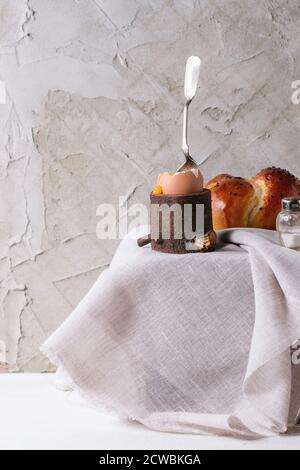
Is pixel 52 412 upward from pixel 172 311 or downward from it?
downward

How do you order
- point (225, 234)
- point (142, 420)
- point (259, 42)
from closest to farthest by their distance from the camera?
point (142, 420)
point (225, 234)
point (259, 42)

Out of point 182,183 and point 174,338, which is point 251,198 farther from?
point 174,338

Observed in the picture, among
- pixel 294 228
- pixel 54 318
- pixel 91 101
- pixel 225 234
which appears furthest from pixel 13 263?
pixel 294 228

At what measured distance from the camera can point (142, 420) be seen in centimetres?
96

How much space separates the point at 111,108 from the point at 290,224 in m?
0.57

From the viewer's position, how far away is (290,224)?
1002 mm

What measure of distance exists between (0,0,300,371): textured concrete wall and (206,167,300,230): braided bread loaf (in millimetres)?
332

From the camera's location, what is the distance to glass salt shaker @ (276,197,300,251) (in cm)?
100

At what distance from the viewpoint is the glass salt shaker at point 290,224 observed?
3.28ft

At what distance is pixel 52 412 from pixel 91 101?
639 millimetres

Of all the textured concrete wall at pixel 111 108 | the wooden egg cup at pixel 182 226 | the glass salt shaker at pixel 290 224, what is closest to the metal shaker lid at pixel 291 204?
the glass salt shaker at pixel 290 224

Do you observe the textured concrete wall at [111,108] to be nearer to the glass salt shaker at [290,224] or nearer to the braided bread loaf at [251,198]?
the braided bread loaf at [251,198]

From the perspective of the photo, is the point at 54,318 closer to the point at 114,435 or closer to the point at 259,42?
the point at 114,435

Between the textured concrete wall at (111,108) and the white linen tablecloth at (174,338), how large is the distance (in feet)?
1.60
